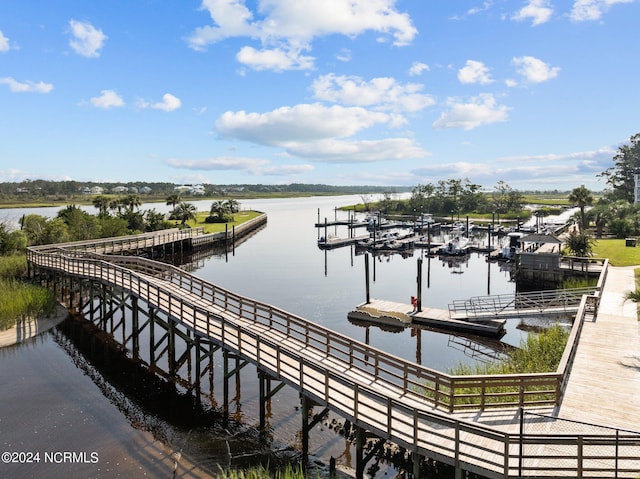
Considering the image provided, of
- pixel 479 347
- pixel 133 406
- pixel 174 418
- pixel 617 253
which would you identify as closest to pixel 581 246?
pixel 617 253

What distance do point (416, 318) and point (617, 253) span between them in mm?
23681

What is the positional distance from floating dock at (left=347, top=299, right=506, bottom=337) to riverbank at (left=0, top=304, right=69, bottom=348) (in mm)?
17817

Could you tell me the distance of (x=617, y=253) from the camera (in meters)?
41.8

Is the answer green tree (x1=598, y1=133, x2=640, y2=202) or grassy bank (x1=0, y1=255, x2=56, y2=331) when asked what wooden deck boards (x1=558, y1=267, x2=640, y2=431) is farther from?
green tree (x1=598, y1=133, x2=640, y2=202)

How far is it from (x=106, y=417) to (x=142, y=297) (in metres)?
6.47

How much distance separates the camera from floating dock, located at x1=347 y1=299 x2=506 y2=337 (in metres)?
27.5

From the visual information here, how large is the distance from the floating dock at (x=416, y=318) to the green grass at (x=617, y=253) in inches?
682

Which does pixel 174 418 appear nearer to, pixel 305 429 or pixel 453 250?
pixel 305 429

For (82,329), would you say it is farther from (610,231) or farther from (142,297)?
(610,231)

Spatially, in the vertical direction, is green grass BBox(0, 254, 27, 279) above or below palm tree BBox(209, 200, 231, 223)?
below

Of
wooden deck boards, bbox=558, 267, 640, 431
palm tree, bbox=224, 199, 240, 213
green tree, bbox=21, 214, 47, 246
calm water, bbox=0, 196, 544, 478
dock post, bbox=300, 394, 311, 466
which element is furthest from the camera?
palm tree, bbox=224, 199, 240, 213

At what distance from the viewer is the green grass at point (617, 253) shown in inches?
1506

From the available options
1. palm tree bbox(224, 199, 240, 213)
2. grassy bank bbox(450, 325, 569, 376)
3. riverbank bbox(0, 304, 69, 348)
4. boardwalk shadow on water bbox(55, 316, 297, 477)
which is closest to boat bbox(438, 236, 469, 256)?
grassy bank bbox(450, 325, 569, 376)

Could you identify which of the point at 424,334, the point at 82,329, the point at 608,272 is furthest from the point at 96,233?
the point at 608,272
